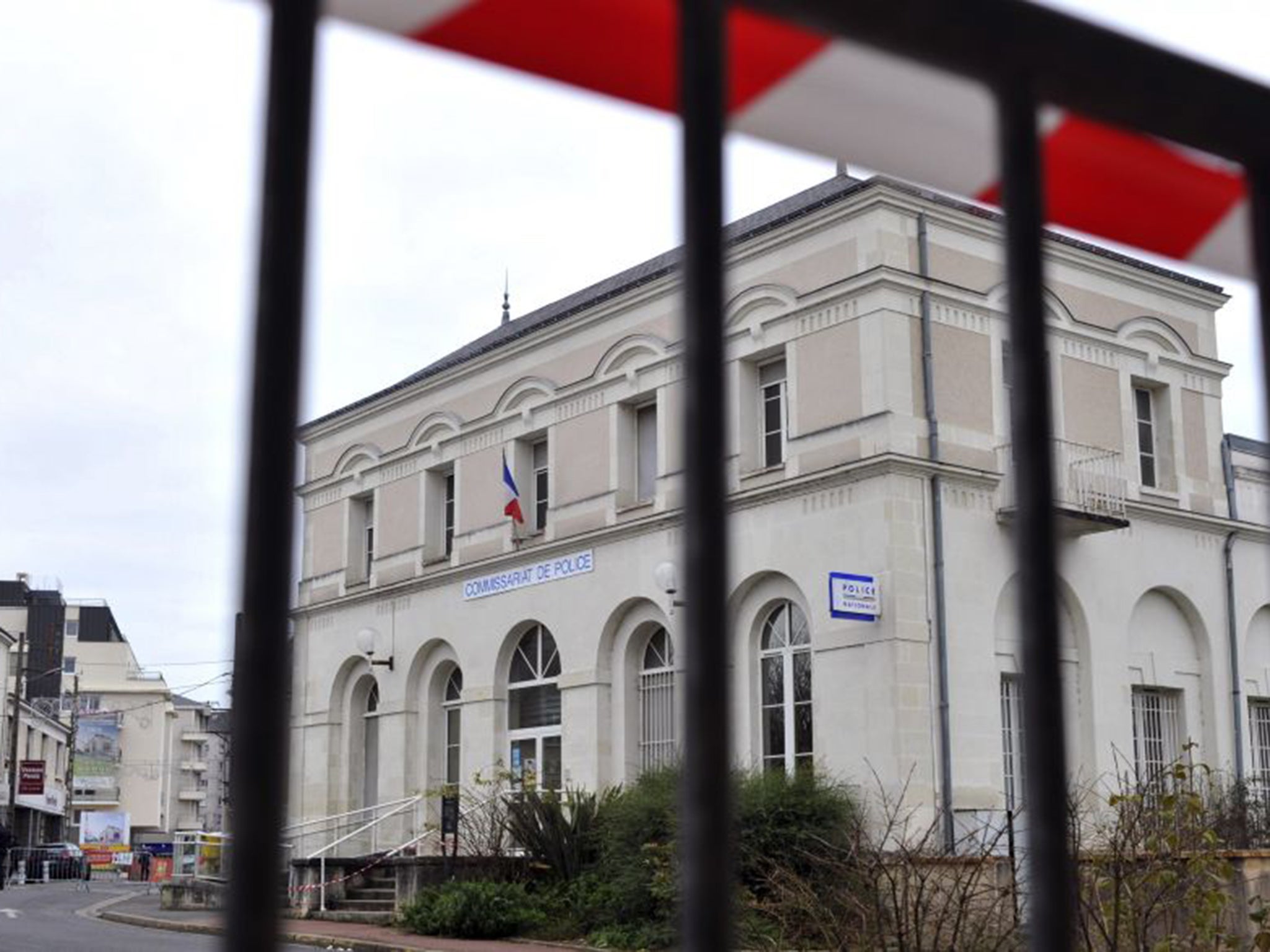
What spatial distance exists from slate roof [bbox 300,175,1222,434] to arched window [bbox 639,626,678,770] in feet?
19.1

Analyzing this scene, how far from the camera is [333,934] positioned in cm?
2130

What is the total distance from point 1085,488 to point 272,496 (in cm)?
2327

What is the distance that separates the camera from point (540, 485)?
1129 inches

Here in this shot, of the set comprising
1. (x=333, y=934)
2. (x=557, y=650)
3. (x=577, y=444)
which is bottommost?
(x=333, y=934)

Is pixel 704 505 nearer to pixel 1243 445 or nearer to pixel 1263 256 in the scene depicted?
pixel 1263 256

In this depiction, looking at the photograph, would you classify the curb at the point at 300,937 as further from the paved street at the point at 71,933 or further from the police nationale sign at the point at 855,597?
the police nationale sign at the point at 855,597

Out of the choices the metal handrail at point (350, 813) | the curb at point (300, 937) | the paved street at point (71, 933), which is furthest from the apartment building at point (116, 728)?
the curb at point (300, 937)

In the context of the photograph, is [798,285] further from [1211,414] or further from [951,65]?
[951,65]

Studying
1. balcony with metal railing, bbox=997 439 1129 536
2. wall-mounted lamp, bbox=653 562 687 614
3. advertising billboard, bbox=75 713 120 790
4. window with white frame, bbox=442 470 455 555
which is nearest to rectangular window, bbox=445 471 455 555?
window with white frame, bbox=442 470 455 555

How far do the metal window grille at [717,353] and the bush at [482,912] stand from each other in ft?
65.2

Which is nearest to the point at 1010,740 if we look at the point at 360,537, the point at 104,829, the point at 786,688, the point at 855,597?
the point at 786,688

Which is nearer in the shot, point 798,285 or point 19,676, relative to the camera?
point 798,285

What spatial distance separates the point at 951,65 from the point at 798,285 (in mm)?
22348

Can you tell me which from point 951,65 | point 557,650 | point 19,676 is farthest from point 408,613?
point 19,676
